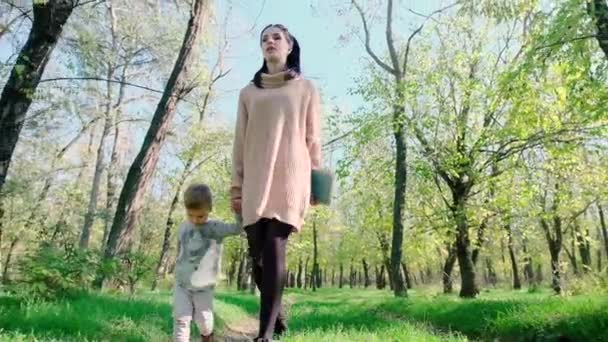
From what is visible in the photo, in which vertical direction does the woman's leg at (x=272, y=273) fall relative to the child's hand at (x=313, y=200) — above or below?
below

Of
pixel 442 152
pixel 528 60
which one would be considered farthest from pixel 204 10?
pixel 442 152

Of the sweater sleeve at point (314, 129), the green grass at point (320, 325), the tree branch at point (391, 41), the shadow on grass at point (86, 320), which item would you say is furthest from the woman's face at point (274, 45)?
the tree branch at point (391, 41)

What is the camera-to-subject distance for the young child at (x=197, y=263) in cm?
397

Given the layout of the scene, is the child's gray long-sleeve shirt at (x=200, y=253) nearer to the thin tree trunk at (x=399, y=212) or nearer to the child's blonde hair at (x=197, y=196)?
the child's blonde hair at (x=197, y=196)

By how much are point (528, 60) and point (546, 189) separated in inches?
546

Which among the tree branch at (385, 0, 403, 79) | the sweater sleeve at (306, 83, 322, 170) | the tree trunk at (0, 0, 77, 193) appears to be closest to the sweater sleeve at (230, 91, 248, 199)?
the sweater sleeve at (306, 83, 322, 170)

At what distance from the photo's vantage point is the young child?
13.0ft

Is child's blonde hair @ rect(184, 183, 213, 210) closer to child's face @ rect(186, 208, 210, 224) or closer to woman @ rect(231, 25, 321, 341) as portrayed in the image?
child's face @ rect(186, 208, 210, 224)

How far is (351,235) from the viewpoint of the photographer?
46094 mm

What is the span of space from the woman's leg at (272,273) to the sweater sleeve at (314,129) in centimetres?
60

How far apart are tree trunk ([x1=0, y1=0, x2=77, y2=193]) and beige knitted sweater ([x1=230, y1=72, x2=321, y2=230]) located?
349cm

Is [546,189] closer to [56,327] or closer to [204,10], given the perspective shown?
[204,10]

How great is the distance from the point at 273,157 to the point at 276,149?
0.06m

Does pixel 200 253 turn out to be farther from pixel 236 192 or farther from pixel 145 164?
pixel 145 164
